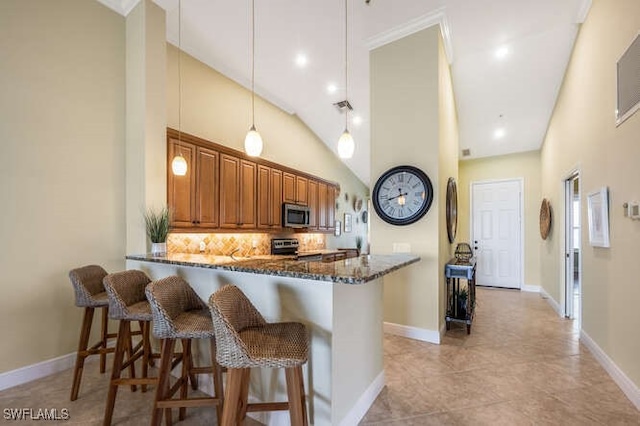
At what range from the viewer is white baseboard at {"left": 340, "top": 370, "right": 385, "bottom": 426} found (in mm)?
1741

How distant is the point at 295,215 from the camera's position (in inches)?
A: 198

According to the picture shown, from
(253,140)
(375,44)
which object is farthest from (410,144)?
(253,140)

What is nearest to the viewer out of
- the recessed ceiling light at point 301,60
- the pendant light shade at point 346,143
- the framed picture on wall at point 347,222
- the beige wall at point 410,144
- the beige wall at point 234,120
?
the pendant light shade at point 346,143

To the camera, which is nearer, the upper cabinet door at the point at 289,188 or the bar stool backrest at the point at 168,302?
the bar stool backrest at the point at 168,302

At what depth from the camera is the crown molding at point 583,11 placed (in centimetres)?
295

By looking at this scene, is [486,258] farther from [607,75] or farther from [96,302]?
[96,302]

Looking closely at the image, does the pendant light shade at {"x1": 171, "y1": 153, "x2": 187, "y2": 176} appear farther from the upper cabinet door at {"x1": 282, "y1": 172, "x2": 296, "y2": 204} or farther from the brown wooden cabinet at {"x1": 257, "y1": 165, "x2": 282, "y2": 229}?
the upper cabinet door at {"x1": 282, "y1": 172, "x2": 296, "y2": 204}

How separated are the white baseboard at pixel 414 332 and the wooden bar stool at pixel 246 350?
7.19ft

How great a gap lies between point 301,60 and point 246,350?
3851 millimetres

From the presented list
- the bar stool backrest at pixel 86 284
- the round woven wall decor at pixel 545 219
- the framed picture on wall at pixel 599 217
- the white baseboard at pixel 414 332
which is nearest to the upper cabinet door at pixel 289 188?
the white baseboard at pixel 414 332

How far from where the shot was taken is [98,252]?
283cm

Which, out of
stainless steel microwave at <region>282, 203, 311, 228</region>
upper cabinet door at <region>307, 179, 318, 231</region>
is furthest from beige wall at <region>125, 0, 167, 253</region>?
upper cabinet door at <region>307, 179, 318, 231</region>

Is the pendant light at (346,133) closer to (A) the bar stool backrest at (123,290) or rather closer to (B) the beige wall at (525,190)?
(A) the bar stool backrest at (123,290)

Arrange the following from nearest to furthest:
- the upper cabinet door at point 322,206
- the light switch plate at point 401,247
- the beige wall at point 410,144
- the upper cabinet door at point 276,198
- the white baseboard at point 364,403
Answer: the white baseboard at point 364,403 → the beige wall at point 410,144 → the light switch plate at point 401,247 → the upper cabinet door at point 276,198 → the upper cabinet door at point 322,206
